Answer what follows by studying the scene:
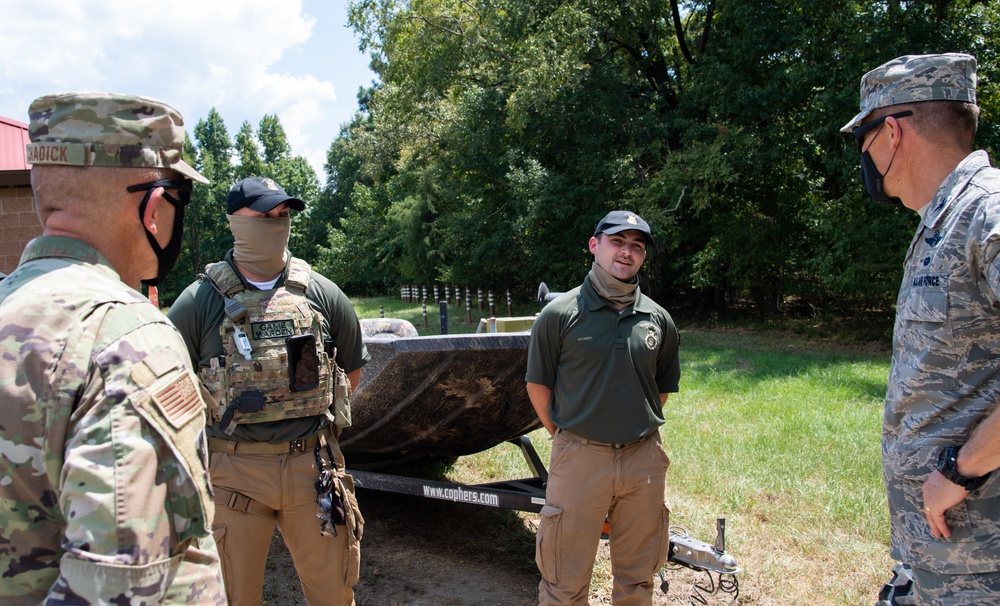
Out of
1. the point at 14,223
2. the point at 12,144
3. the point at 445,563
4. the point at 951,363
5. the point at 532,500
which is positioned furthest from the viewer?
the point at 12,144

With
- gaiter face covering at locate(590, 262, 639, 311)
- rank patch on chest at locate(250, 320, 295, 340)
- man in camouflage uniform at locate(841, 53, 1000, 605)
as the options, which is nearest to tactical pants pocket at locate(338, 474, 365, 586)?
rank patch on chest at locate(250, 320, 295, 340)

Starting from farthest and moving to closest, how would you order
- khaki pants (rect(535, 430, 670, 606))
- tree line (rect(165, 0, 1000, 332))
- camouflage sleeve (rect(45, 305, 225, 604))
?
tree line (rect(165, 0, 1000, 332)) → khaki pants (rect(535, 430, 670, 606)) → camouflage sleeve (rect(45, 305, 225, 604))

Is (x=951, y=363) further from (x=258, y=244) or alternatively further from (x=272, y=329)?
(x=258, y=244)

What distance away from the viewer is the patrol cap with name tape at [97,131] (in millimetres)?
1508

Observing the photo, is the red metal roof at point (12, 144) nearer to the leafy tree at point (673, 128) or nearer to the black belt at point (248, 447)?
the black belt at point (248, 447)

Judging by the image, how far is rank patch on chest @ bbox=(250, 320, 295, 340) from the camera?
306 cm

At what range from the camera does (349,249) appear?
131ft

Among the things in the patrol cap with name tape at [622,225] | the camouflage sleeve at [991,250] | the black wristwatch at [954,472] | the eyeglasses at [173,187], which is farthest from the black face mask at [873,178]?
the eyeglasses at [173,187]

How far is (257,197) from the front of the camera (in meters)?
3.17

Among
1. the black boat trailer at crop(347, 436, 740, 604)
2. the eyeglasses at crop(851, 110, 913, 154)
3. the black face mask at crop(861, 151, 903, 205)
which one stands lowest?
the black boat trailer at crop(347, 436, 740, 604)

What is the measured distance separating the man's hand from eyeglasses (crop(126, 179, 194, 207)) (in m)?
2.02

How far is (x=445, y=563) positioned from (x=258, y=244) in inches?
101

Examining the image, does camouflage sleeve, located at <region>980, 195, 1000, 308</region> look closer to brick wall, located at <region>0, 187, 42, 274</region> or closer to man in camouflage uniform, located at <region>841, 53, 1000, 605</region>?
man in camouflage uniform, located at <region>841, 53, 1000, 605</region>

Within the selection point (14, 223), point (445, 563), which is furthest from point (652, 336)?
point (14, 223)
